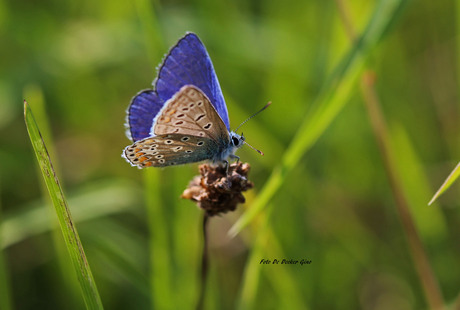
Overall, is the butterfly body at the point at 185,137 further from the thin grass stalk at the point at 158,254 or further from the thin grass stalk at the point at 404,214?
the thin grass stalk at the point at 404,214

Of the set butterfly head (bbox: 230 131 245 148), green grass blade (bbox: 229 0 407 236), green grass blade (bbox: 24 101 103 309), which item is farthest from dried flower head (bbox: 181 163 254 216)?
green grass blade (bbox: 24 101 103 309)

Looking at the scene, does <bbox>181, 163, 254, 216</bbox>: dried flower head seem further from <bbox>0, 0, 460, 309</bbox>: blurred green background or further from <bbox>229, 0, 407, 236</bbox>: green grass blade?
<bbox>0, 0, 460, 309</bbox>: blurred green background

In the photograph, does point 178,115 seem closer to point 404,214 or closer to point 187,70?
point 187,70

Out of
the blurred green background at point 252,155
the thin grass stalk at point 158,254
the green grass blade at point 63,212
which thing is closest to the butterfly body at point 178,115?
the thin grass stalk at point 158,254

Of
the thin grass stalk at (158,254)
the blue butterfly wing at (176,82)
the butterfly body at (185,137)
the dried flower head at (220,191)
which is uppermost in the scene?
the blue butterfly wing at (176,82)

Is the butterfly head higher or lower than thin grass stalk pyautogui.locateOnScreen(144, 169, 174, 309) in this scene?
higher

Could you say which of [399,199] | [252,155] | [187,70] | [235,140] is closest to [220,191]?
[235,140]

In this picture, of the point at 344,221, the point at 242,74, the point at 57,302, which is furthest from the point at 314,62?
the point at 57,302
